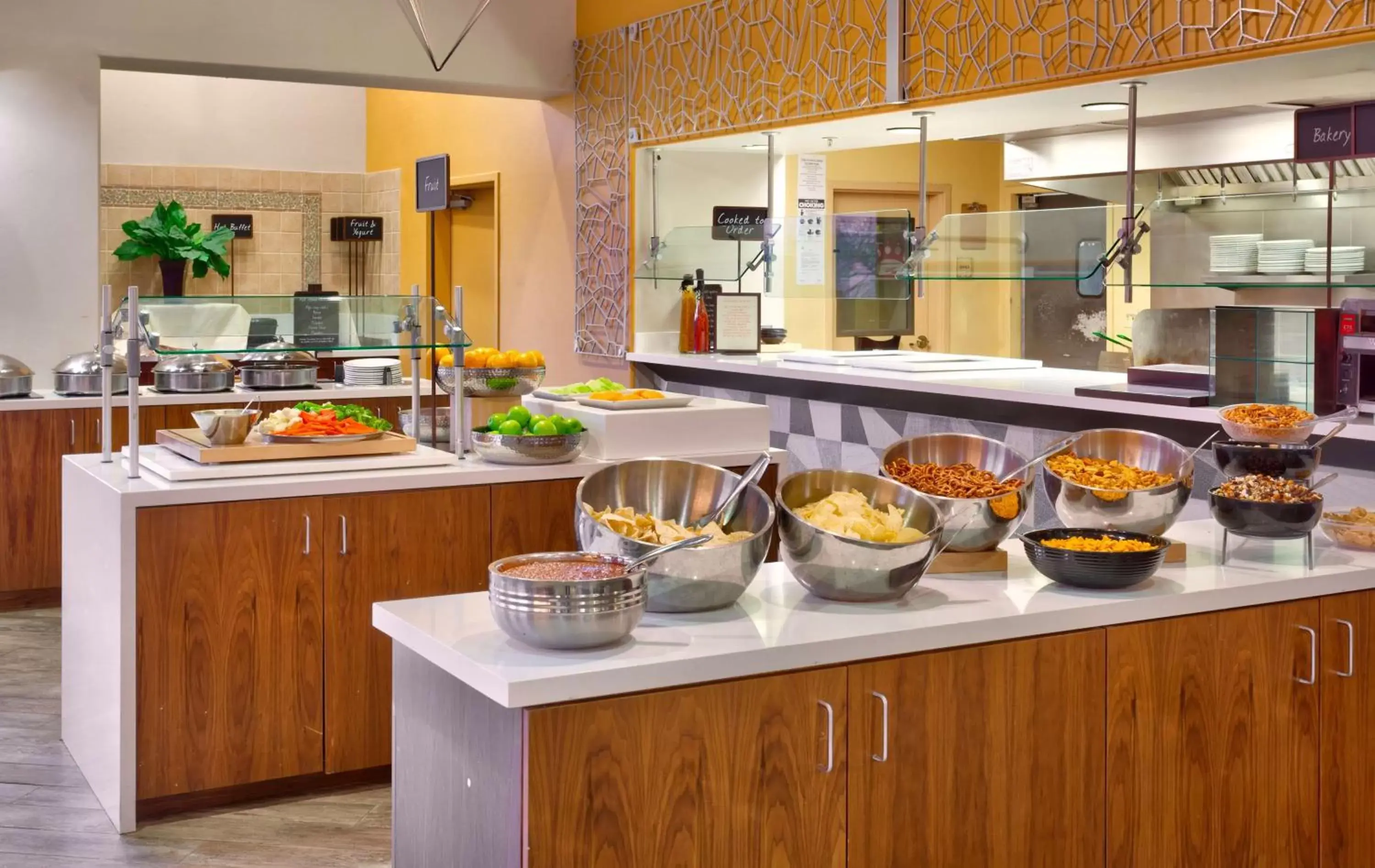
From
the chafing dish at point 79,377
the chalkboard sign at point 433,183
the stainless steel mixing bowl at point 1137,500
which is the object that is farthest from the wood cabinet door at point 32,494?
the stainless steel mixing bowl at point 1137,500

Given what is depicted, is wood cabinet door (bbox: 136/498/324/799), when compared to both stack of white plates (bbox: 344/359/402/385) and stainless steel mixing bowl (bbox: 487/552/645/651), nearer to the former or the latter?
stainless steel mixing bowl (bbox: 487/552/645/651)

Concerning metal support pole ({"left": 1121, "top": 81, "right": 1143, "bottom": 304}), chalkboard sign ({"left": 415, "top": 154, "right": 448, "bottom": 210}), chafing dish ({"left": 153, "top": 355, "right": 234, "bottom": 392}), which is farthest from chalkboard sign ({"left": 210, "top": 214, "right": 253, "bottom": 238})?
metal support pole ({"left": 1121, "top": 81, "right": 1143, "bottom": 304})

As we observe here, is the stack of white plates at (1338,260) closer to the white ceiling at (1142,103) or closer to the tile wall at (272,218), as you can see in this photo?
the white ceiling at (1142,103)

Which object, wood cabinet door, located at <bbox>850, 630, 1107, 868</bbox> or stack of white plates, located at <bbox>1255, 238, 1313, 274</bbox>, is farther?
stack of white plates, located at <bbox>1255, 238, 1313, 274</bbox>

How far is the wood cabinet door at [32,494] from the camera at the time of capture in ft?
19.9

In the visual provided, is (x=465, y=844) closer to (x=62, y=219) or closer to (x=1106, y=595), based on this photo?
(x=1106, y=595)

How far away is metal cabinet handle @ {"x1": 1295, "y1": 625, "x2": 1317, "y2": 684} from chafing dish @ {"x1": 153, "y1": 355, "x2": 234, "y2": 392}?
Result: 5117 mm

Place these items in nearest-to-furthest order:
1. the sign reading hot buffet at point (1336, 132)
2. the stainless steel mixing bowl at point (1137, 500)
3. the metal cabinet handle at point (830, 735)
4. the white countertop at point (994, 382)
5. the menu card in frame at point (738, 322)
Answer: the metal cabinet handle at point (830, 735)
the stainless steel mixing bowl at point (1137, 500)
the sign reading hot buffet at point (1336, 132)
the white countertop at point (994, 382)
the menu card in frame at point (738, 322)

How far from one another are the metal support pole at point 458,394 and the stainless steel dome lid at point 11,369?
2.79 m

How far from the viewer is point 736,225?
738cm

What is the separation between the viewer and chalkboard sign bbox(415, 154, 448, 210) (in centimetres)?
502

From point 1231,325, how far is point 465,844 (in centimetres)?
290

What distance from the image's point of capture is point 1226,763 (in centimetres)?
273

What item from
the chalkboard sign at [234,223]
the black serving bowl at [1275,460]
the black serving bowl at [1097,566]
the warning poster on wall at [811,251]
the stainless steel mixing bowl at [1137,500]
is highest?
the chalkboard sign at [234,223]
